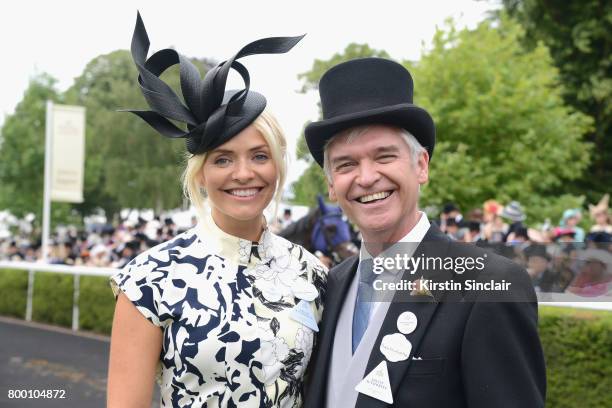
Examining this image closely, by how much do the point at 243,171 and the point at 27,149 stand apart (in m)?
33.4

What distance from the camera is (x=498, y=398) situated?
1989 mm

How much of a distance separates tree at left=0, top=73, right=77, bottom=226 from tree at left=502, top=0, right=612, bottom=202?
74.7 feet

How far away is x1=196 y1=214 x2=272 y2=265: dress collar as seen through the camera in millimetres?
2727

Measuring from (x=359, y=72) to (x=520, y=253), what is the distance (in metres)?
0.97

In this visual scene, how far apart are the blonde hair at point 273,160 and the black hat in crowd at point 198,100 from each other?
0.04 m

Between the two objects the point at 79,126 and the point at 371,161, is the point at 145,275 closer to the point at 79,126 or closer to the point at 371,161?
the point at 371,161

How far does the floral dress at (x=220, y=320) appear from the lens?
2.49 meters

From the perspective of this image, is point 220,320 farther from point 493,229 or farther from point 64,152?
point 64,152

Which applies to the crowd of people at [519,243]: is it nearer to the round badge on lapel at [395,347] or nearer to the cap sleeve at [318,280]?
the round badge on lapel at [395,347]

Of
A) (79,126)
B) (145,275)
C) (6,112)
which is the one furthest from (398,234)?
(6,112)

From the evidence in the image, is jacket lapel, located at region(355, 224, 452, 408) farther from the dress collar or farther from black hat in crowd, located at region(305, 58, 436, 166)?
the dress collar

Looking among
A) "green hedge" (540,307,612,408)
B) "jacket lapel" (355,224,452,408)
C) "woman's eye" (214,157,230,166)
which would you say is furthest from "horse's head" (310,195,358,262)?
"jacket lapel" (355,224,452,408)

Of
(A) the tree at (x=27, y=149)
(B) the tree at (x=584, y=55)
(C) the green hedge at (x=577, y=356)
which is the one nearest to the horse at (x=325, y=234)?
(C) the green hedge at (x=577, y=356)

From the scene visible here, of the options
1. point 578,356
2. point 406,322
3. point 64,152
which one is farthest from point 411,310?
point 64,152
